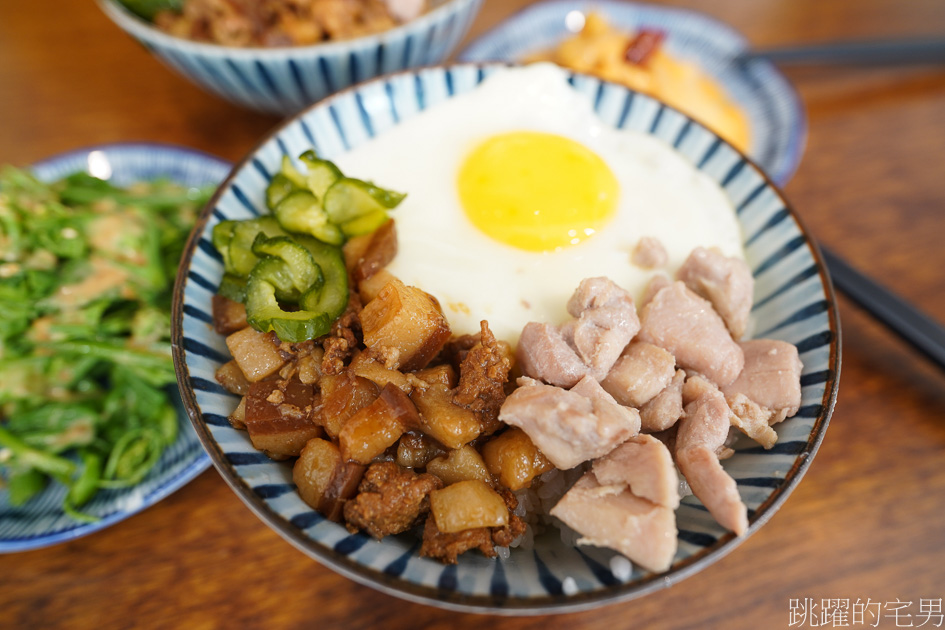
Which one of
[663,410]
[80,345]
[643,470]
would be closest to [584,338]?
[663,410]

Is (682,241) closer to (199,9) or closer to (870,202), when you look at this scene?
(870,202)

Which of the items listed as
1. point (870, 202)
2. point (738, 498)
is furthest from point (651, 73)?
point (738, 498)

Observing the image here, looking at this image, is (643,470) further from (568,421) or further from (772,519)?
(772,519)

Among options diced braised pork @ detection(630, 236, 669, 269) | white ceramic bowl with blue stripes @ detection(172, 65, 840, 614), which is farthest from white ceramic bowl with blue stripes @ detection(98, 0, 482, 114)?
diced braised pork @ detection(630, 236, 669, 269)

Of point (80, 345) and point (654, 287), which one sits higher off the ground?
point (654, 287)

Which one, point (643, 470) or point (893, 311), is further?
point (893, 311)

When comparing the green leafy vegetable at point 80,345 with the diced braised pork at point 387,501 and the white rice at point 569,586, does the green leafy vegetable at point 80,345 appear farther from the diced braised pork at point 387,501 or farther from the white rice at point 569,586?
the white rice at point 569,586
